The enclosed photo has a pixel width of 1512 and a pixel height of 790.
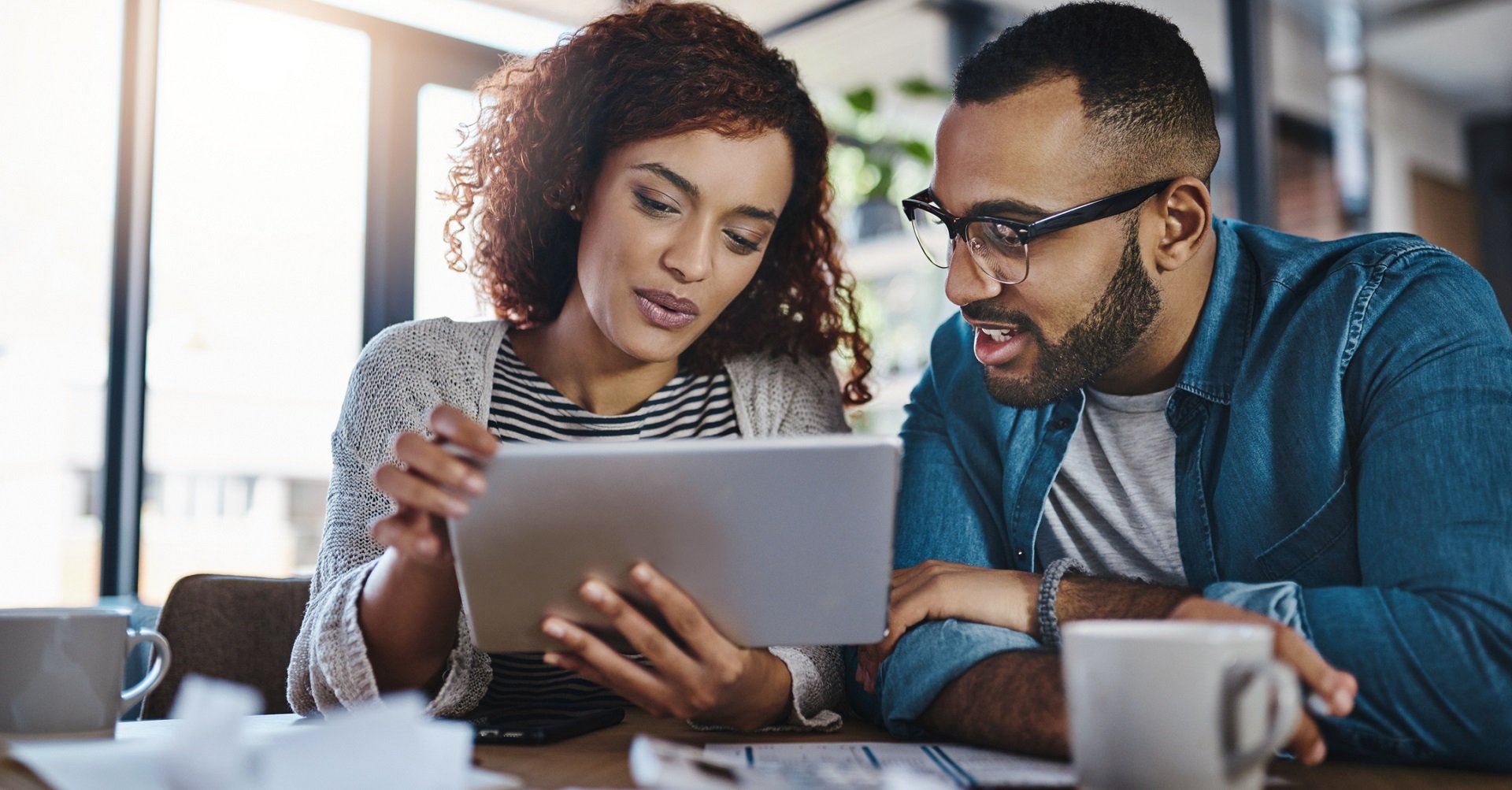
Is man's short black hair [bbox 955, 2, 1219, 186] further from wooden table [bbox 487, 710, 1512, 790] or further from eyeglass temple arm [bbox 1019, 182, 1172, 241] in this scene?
wooden table [bbox 487, 710, 1512, 790]

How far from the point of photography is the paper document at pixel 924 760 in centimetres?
77

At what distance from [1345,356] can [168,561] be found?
119 inches

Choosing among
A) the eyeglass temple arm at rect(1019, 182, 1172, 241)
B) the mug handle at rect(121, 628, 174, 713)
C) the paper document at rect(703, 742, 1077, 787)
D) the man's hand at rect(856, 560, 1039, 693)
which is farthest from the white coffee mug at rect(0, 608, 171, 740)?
the eyeglass temple arm at rect(1019, 182, 1172, 241)

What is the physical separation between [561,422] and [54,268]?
221 cm

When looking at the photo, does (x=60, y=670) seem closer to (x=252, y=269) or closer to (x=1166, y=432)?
(x=1166, y=432)

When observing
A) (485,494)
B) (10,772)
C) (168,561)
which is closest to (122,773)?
(10,772)

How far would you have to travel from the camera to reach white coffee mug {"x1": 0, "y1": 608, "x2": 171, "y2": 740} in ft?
2.76

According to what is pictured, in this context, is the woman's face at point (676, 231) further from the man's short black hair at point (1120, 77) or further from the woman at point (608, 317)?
the man's short black hair at point (1120, 77)

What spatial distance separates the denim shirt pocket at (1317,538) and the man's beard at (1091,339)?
291 mm

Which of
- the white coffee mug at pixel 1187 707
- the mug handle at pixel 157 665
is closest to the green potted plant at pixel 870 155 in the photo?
the mug handle at pixel 157 665

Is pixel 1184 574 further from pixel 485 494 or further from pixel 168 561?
pixel 168 561

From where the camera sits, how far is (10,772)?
29.5 inches

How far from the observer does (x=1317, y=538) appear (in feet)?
3.62

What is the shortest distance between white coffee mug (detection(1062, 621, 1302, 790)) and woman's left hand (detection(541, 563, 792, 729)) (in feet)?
1.11
